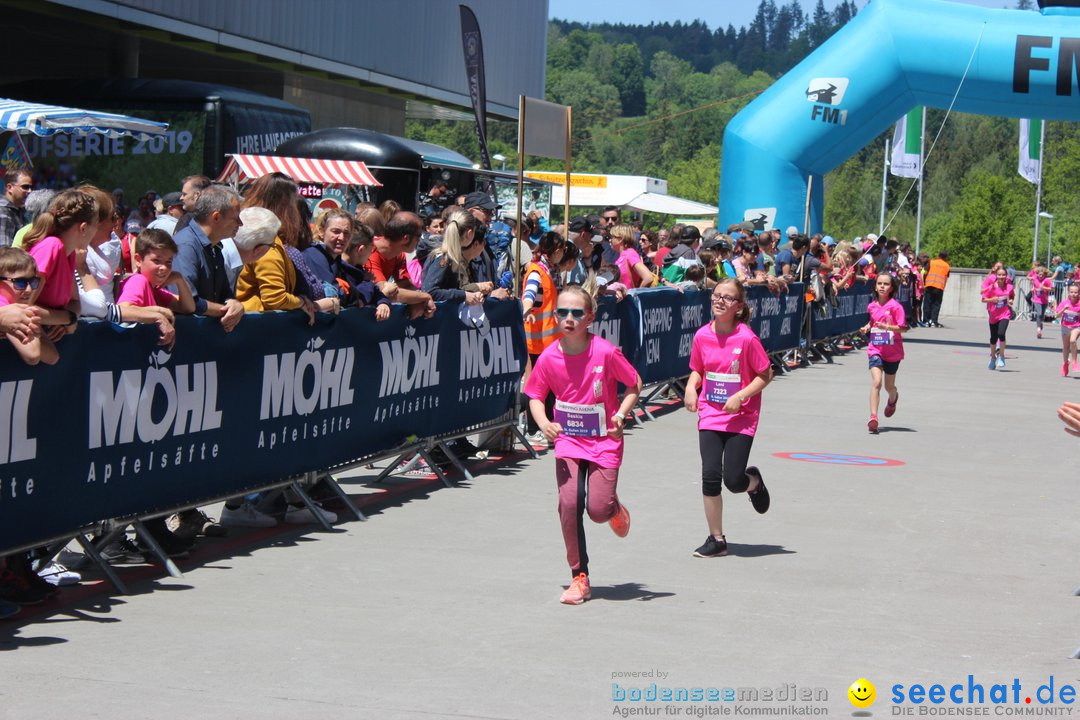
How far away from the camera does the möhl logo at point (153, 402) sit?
22.4 feet

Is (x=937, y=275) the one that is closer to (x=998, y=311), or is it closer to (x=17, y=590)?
(x=998, y=311)

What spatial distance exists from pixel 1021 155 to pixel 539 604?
172ft

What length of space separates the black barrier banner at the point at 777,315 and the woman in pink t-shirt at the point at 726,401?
11200 millimetres

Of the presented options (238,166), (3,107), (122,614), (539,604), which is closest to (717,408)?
(539,604)

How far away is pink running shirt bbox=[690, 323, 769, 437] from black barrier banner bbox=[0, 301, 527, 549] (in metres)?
2.39

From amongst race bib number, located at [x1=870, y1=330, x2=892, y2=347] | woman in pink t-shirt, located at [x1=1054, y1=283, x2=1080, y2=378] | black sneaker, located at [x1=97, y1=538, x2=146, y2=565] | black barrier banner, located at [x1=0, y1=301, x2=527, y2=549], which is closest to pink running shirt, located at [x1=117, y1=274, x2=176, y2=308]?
black barrier banner, located at [x1=0, y1=301, x2=527, y2=549]

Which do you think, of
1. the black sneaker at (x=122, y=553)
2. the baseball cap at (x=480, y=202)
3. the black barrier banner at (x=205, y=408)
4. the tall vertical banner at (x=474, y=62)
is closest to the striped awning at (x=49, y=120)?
the baseball cap at (x=480, y=202)

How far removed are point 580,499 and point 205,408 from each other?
7.15 feet

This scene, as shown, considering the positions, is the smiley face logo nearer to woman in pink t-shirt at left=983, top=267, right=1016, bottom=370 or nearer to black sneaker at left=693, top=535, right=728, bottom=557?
black sneaker at left=693, top=535, right=728, bottom=557

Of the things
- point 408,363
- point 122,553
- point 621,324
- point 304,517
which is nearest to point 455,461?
point 408,363

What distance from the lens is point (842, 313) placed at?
26.9m

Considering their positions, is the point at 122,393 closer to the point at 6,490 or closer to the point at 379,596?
the point at 6,490

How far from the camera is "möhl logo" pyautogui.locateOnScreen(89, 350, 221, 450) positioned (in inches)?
269

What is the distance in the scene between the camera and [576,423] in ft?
23.9
